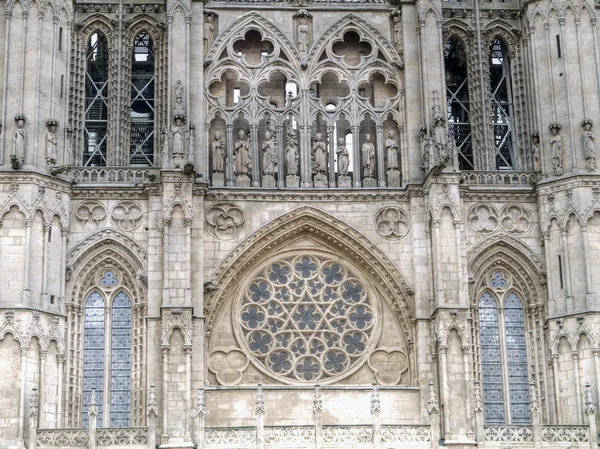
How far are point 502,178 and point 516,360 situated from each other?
4888mm

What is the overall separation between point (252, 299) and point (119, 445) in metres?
5.70

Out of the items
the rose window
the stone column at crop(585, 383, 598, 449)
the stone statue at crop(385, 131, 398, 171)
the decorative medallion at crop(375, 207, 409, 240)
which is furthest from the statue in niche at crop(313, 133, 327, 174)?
the stone column at crop(585, 383, 598, 449)

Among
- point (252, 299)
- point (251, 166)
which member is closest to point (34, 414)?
point (252, 299)

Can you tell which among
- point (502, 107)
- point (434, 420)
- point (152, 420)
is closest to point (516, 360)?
point (434, 420)

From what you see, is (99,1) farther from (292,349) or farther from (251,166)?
(292,349)

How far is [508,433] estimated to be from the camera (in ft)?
109

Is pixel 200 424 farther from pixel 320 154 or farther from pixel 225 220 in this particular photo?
pixel 320 154

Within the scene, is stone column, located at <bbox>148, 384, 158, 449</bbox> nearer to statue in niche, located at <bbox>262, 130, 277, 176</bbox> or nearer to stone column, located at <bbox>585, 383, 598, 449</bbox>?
statue in niche, located at <bbox>262, 130, 277, 176</bbox>

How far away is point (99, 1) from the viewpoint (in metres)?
38.2

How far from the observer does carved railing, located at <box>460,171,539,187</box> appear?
3688cm

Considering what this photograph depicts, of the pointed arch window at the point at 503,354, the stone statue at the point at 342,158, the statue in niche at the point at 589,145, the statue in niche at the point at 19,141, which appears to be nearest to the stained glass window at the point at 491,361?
the pointed arch window at the point at 503,354

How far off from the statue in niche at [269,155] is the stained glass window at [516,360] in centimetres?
718

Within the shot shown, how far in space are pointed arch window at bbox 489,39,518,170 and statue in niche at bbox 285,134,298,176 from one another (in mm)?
5507

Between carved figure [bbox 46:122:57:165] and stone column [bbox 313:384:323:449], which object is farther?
carved figure [bbox 46:122:57:165]
